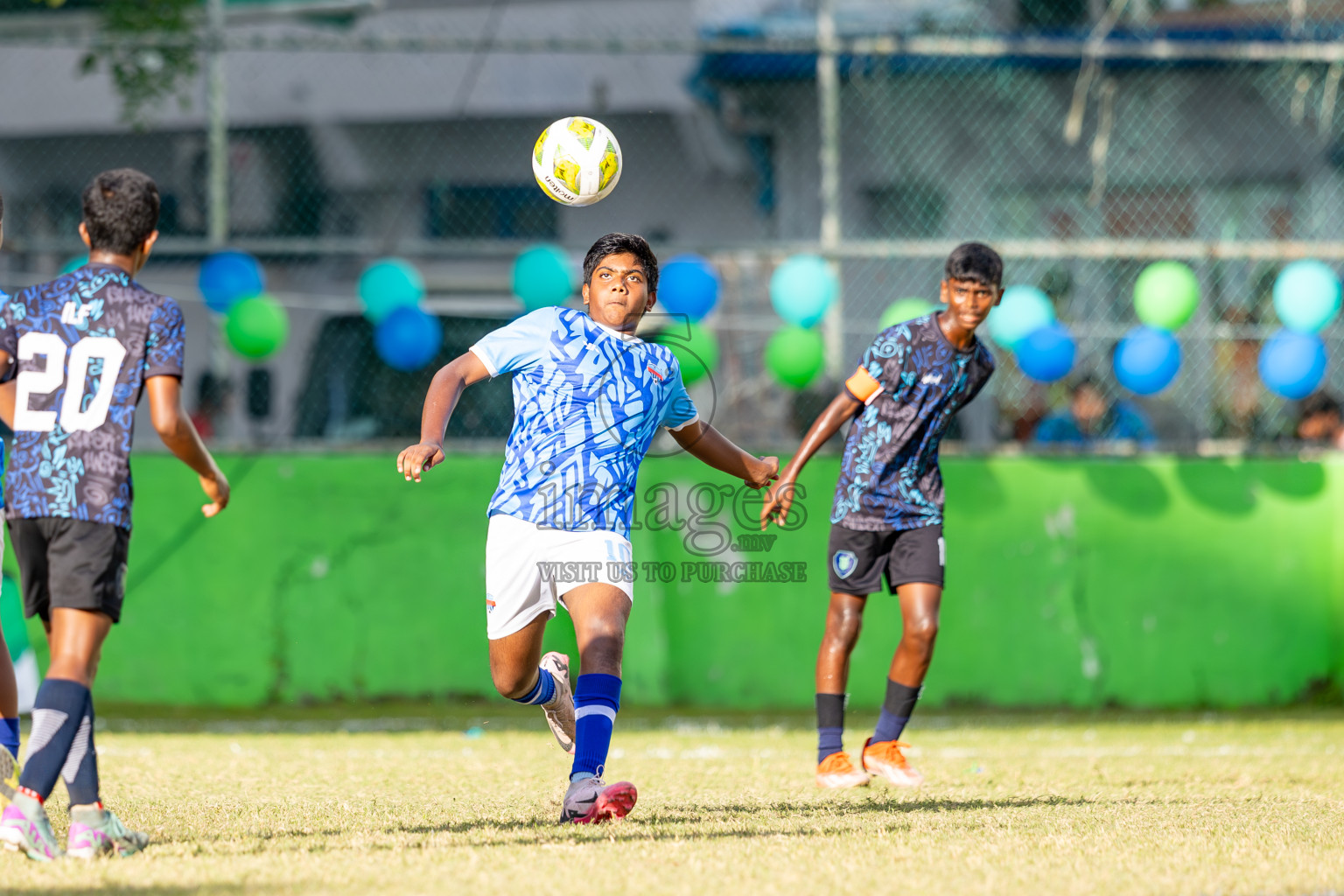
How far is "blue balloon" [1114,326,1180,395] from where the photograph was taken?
905cm

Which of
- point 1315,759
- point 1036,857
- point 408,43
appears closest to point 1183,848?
point 1036,857

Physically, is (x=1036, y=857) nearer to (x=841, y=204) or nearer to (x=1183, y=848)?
(x=1183, y=848)

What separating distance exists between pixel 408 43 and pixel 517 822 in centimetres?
592

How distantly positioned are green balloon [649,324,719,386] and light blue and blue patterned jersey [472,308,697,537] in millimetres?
3849

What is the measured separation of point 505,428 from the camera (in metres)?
9.84

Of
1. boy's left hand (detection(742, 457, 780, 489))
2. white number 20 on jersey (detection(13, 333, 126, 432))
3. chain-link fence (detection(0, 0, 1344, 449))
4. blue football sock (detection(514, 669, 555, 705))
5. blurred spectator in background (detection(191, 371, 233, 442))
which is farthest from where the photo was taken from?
chain-link fence (detection(0, 0, 1344, 449))

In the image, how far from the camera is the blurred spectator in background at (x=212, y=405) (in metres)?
9.71

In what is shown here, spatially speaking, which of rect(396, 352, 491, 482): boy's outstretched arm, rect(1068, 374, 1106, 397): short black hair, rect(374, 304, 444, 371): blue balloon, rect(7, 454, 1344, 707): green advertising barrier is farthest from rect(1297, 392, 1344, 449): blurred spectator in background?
rect(396, 352, 491, 482): boy's outstretched arm

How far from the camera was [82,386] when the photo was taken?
418 cm

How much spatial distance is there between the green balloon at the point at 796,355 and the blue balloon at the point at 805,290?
85 mm

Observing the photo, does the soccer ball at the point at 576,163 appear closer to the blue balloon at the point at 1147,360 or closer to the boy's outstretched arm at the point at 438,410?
the boy's outstretched arm at the point at 438,410

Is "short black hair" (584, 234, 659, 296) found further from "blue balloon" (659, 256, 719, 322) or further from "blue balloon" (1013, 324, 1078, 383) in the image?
"blue balloon" (1013, 324, 1078, 383)

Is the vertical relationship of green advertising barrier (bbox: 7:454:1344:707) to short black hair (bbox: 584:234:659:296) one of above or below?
below

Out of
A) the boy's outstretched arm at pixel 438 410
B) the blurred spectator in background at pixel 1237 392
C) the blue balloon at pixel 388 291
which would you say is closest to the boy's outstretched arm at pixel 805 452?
the boy's outstretched arm at pixel 438 410
